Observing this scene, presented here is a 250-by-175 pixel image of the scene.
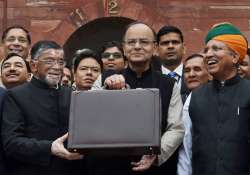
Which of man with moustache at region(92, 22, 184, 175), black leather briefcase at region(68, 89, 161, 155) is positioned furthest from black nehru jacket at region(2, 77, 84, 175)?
black leather briefcase at region(68, 89, 161, 155)

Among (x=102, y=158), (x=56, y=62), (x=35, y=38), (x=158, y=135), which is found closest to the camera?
(x=158, y=135)

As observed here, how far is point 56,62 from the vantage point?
5.68 meters

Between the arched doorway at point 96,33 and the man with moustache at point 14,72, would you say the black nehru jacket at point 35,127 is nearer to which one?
the man with moustache at point 14,72

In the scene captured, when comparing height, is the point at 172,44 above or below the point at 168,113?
above

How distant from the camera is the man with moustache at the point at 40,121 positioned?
5.33 metres

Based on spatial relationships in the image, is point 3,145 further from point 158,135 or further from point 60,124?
point 158,135

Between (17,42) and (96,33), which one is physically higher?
(96,33)

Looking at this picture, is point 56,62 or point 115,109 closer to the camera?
point 115,109

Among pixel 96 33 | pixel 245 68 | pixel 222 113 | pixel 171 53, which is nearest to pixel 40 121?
pixel 222 113

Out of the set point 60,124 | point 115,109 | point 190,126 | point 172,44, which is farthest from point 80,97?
point 172,44

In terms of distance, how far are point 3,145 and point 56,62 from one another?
30.5 inches

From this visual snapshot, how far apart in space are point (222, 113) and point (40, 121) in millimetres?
1397

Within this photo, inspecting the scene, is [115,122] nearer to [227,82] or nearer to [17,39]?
[227,82]

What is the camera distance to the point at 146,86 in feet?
18.4
